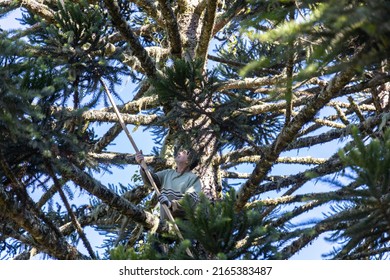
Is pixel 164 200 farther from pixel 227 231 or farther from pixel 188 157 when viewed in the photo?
pixel 227 231

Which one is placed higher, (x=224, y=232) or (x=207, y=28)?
(x=207, y=28)

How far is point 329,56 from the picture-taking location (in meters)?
3.50

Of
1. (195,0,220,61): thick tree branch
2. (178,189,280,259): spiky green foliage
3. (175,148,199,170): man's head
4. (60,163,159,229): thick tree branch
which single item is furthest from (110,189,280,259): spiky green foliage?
(195,0,220,61): thick tree branch

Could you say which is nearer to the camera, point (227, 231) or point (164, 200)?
point (227, 231)

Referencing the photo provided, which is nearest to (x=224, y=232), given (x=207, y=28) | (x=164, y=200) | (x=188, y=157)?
(x=164, y=200)

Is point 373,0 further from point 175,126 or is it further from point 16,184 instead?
point 175,126

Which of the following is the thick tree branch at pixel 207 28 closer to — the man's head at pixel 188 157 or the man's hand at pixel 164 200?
the man's head at pixel 188 157

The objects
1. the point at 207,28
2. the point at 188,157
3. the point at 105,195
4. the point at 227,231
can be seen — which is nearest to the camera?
the point at 227,231

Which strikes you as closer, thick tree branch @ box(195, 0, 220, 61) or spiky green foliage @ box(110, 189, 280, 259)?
spiky green foliage @ box(110, 189, 280, 259)

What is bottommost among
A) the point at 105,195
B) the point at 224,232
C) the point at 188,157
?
the point at 224,232

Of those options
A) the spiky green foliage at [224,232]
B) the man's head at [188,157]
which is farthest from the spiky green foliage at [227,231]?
the man's head at [188,157]

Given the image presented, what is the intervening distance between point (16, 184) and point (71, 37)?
1843mm

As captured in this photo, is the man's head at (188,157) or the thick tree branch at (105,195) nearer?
the thick tree branch at (105,195)

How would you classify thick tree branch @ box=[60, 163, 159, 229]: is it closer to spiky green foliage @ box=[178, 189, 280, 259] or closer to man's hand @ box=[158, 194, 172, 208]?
man's hand @ box=[158, 194, 172, 208]
